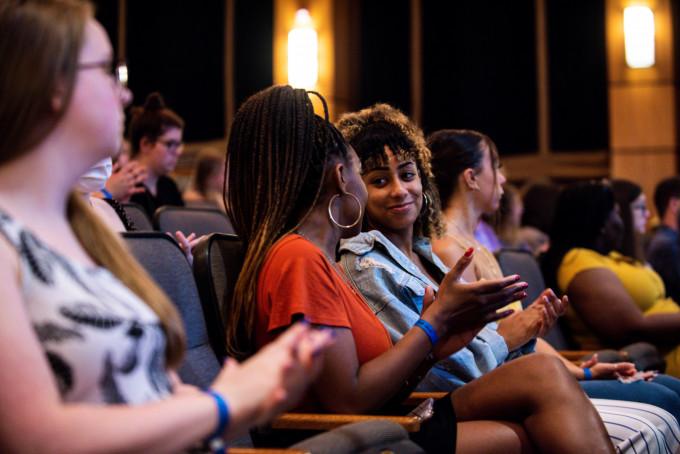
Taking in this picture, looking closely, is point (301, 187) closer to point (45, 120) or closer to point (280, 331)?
point (280, 331)

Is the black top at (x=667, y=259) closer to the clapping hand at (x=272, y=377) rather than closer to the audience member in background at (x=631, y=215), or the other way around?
the audience member in background at (x=631, y=215)

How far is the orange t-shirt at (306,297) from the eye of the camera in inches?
63.1

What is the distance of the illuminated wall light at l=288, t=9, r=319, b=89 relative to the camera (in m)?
6.40

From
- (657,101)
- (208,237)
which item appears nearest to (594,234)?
(208,237)

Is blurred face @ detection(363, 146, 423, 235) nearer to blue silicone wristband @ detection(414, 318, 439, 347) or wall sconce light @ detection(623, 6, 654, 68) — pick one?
blue silicone wristband @ detection(414, 318, 439, 347)

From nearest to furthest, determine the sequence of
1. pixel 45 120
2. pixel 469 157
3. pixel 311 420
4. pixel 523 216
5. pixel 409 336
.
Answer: pixel 45 120
pixel 311 420
pixel 409 336
pixel 469 157
pixel 523 216

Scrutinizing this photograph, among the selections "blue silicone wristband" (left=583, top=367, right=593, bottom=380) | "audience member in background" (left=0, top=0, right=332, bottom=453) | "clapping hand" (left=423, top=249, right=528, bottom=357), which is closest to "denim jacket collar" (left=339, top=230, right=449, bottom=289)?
"clapping hand" (left=423, top=249, right=528, bottom=357)

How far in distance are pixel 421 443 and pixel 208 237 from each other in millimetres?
581

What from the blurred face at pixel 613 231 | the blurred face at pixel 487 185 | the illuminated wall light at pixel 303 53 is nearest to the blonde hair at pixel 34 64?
the blurred face at pixel 487 185

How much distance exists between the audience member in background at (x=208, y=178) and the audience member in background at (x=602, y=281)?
1784mm

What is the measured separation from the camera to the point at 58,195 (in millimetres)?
1073

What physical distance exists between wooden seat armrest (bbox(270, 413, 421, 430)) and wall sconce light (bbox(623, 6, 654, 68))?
17.0ft

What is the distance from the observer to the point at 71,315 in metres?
0.98

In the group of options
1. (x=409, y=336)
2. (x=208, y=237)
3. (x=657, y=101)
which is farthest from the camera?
(x=657, y=101)
